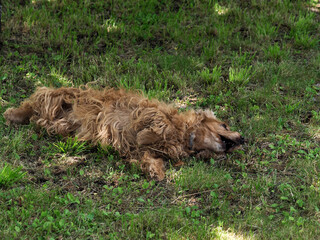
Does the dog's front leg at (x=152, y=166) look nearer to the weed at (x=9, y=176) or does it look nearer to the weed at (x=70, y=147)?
the weed at (x=70, y=147)

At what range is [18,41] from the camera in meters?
6.18

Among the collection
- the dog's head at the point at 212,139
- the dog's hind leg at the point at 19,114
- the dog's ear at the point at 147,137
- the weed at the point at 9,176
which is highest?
the dog's head at the point at 212,139

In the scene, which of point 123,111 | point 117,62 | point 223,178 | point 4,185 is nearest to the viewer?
point 4,185

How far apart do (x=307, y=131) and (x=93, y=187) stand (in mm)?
2506

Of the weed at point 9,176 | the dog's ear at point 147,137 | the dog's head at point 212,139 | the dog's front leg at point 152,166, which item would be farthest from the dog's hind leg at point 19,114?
the dog's head at point 212,139

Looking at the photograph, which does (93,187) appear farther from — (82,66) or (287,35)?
(287,35)

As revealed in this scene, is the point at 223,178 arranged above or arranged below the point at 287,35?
below

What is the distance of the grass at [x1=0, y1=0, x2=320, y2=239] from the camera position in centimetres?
336

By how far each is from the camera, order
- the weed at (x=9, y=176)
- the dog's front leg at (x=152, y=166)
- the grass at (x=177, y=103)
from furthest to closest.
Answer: the dog's front leg at (x=152, y=166) → the weed at (x=9, y=176) → the grass at (x=177, y=103)

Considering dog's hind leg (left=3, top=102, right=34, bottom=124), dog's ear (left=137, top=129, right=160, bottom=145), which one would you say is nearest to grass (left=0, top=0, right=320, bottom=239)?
dog's hind leg (left=3, top=102, right=34, bottom=124)

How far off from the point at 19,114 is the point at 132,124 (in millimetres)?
1358

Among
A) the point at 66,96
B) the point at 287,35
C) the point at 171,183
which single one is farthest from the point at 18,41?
the point at 287,35

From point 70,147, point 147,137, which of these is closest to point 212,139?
point 147,137

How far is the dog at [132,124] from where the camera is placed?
13.7ft
